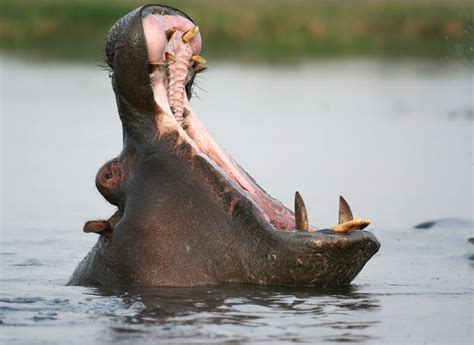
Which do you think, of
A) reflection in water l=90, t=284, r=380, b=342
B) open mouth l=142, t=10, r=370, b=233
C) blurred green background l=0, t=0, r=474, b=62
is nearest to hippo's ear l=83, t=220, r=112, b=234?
reflection in water l=90, t=284, r=380, b=342

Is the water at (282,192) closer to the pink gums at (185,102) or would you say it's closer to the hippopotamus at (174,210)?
the hippopotamus at (174,210)

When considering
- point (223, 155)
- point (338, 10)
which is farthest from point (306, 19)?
point (223, 155)

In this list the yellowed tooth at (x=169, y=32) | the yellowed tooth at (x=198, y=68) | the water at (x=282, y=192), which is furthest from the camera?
the yellowed tooth at (x=198, y=68)

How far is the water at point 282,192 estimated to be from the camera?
7656 millimetres

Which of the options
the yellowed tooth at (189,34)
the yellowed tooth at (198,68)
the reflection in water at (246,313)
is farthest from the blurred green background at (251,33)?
the reflection in water at (246,313)

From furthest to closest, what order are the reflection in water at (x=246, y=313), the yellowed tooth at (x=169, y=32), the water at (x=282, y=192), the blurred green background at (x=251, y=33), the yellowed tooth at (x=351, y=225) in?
the blurred green background at (x=251, y=33) < the yellowed tooth at (x=169, y=32) < the yellowed tooth at (x=351, y=225) < the water at (x=282, y=192) < the reflection in water at (x=246, y=313)

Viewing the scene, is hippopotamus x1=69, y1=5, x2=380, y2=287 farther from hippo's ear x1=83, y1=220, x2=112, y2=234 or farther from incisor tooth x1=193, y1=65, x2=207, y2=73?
incisor tooth x1=193, y1=65, x2=207, y2=73

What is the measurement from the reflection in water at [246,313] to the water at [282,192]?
0.03 feet

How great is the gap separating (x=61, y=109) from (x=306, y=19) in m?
15.2

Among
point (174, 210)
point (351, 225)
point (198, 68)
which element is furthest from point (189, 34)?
point (351, 225)

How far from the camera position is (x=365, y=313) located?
7.95m

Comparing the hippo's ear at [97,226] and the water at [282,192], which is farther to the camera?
the hippo's ear at [97,226]

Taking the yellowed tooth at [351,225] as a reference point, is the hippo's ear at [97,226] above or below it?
above

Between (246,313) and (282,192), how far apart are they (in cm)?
562
